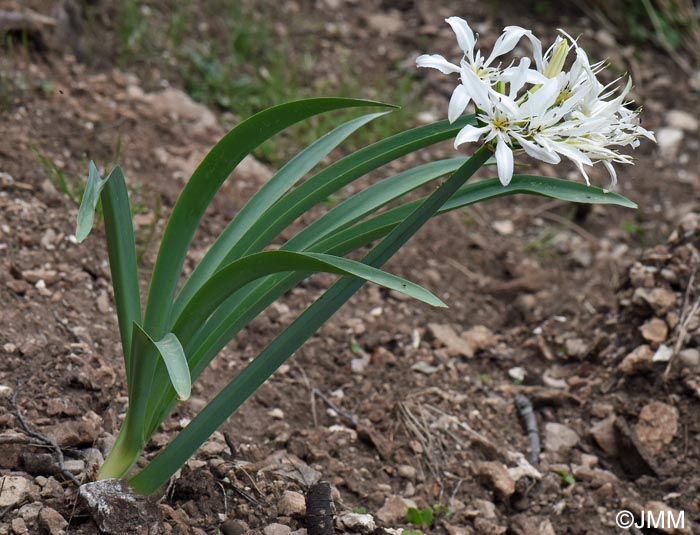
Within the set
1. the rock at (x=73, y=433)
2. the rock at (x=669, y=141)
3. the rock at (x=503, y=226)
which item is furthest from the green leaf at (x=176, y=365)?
the rock at (x=669, y=141)

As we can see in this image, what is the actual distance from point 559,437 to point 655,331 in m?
0.43

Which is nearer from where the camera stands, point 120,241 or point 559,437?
point 120,241

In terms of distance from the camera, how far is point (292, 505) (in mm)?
1691

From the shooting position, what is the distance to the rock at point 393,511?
184cm

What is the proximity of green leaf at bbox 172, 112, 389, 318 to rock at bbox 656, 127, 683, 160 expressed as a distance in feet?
8.70

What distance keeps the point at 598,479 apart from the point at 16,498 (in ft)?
4.51

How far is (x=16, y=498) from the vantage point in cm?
152

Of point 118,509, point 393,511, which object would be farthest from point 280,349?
point 393,511

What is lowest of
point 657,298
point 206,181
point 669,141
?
point 206,181

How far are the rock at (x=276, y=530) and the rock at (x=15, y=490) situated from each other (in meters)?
0.44

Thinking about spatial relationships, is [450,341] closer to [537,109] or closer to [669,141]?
[537,109]

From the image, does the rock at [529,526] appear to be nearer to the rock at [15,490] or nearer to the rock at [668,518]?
the rock at [668,518]

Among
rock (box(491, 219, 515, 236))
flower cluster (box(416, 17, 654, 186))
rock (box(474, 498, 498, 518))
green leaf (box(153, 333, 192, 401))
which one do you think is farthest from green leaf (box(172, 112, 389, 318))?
rock (box(491, 219, 515, 236))

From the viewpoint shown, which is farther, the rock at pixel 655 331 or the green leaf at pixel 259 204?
the rock at pixel 655 331
